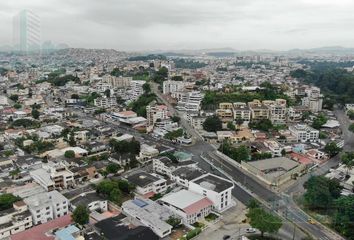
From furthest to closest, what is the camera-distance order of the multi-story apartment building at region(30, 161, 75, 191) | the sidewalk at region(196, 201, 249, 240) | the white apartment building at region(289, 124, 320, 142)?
1. the white apartment building at region(289, 124, 320, 142)
2. the multi-story apartment building at region(30, 161, 75, 191)
3. the sidewalk at region(196, 201, 249, 240)

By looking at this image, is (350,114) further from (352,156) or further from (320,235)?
(320,235)

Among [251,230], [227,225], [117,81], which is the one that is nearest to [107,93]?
[117,81]

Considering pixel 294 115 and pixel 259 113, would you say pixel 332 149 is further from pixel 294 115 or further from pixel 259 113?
pixel 294 115

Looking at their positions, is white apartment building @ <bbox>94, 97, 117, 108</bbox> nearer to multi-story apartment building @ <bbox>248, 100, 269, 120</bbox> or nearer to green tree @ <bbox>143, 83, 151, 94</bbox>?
green tree @ <bbox>143, 83, 151, 94</bbox>

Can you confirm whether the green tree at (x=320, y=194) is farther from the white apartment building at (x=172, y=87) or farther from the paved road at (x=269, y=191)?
the white apartment building at (x=172, y=87)

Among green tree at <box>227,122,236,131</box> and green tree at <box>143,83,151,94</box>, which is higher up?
green tree at <box>143,83,151,94</box>

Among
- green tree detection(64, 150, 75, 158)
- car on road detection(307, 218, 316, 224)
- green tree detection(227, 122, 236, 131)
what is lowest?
car on road detection(307, 218, 316, 224)

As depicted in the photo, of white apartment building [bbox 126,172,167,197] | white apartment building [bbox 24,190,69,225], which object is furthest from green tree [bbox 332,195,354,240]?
white apartment building [bbox 24,190,69,225]
